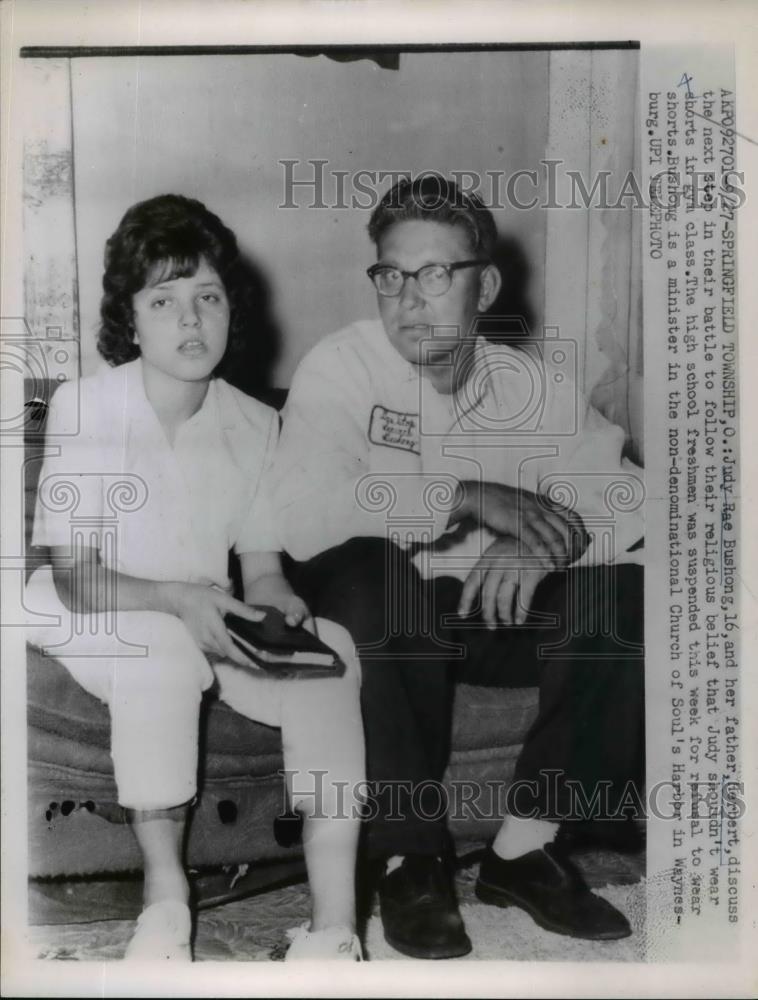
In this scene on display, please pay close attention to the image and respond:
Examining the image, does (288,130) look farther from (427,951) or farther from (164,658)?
(427,951)

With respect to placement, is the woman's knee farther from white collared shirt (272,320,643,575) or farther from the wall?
the wall

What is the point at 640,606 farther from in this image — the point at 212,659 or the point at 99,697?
the point at 99,697

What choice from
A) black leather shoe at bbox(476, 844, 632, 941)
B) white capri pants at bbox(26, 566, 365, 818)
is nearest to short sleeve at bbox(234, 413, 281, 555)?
white capri pants at bbox(26, 566, 365, 818)

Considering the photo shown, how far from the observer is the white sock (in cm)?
82

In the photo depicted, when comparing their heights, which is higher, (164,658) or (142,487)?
(142,487)

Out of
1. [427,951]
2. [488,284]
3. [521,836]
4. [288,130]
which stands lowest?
[427,951]

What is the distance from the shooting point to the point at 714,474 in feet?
2.72

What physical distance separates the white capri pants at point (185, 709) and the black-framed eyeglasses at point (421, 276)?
0.37 m

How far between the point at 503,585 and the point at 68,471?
0.49 metres

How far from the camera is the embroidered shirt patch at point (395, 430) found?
83cm

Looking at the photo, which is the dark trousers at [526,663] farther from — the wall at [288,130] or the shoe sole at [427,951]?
the wall at [288,130]

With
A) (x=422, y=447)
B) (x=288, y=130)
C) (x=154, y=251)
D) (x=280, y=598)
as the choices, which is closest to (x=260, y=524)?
(x=280, y=598)

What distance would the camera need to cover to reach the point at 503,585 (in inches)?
32.6

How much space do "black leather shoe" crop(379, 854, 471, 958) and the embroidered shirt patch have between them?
448mm
